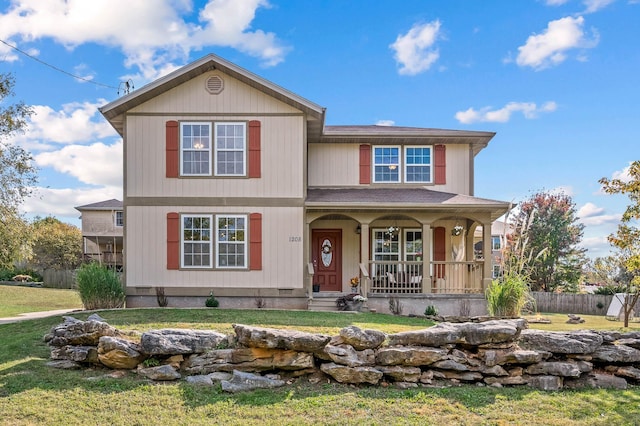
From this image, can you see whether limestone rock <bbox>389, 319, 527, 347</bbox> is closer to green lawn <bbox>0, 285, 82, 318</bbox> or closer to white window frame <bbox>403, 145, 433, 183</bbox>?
white window frame <bbox>403, 145, 433, 183</bbox>

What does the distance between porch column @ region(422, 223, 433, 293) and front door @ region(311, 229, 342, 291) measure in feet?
9.87

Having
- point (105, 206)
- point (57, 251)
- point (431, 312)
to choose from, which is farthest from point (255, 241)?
point (57, 251)

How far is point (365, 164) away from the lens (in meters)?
16.3

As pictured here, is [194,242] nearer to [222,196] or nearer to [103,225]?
[222,196]

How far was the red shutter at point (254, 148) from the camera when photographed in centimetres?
1399

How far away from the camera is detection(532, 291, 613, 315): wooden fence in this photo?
61.3 feet

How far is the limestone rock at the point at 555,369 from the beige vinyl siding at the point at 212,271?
776cm

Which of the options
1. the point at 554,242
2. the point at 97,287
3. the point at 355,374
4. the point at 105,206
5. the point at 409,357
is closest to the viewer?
the point at 355,374

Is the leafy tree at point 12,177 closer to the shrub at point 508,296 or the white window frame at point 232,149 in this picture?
the white window frame at point 232,149

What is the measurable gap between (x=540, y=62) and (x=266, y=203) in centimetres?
1020

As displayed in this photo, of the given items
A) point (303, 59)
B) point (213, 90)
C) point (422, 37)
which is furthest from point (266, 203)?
point (422, 37)

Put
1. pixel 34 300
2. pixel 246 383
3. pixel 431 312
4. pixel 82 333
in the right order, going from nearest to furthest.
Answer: pixel 246 383 → pixel 82 333 → pixel 431 312 → pixel 34 300

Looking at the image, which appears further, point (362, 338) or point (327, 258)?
point (327, 258)

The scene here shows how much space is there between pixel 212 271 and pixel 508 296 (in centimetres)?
832
